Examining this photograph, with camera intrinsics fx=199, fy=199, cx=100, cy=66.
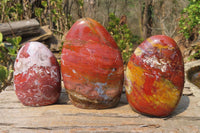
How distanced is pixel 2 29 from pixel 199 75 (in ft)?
9.76

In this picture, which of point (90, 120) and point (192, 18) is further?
point (192, 18)

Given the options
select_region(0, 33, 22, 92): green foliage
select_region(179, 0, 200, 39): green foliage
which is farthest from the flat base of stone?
select_region(179, 0, 200, 39): green foliage

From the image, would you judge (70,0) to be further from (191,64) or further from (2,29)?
(191,64)

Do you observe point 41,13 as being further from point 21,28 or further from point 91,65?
point 91,65

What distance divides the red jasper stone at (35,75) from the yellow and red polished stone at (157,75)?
0.52 metres

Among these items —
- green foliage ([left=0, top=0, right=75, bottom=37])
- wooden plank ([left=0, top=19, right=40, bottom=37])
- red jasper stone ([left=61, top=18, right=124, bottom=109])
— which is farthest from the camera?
green foliage ([left=0, top=0, right=75, bottom=37])

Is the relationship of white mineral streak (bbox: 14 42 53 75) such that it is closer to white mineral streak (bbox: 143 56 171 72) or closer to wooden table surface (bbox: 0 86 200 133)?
wooden table surface (bbox: 0 86 200 133)

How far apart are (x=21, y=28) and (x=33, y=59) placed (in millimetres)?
2410

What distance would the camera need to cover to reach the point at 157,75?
106 cm

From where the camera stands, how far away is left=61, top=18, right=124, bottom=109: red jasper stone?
1.15 metres

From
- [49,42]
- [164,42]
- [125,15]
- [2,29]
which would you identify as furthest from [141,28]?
[164,42]

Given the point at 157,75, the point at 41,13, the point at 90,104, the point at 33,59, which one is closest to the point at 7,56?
the point at 33,59

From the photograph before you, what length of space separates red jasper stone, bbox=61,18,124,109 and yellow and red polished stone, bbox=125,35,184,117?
0.43ft

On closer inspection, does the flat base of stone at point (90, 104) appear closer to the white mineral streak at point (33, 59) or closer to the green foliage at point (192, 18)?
the white mineral streak at point (33, 59)
